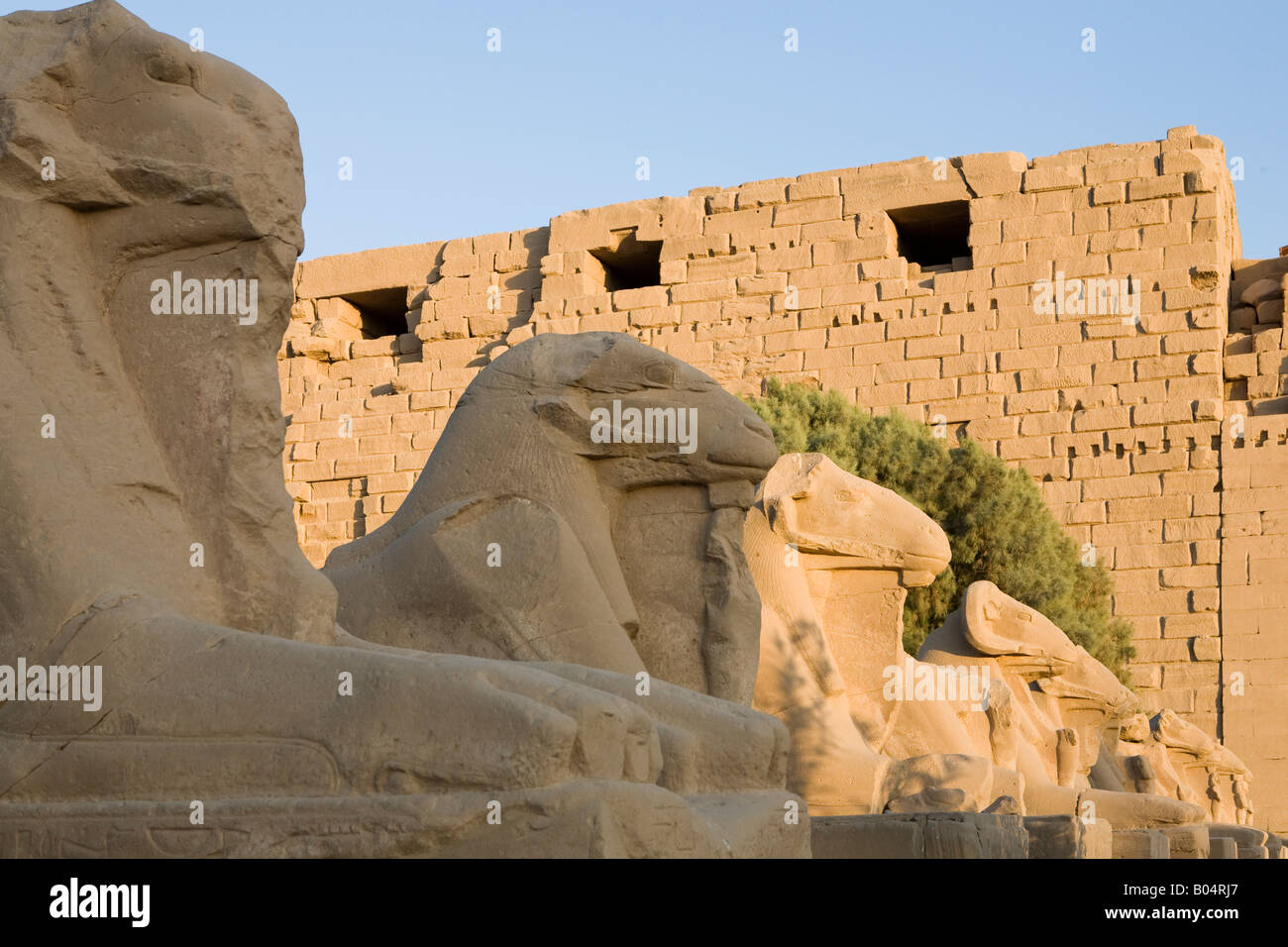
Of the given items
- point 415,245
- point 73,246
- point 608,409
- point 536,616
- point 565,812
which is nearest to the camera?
point 565,812

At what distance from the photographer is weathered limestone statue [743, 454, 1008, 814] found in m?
5.51

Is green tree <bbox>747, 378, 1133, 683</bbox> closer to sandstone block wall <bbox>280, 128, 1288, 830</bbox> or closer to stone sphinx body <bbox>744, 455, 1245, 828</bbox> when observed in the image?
sandstone block wall <bbox>280, 128, 1288, 830</bbox>

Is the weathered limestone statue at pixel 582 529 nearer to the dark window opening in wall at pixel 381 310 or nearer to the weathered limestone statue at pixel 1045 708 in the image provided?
the weathered limestone statue at pixel 1045 708

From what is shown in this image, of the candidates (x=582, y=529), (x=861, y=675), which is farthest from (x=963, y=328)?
(x=582, y=529)

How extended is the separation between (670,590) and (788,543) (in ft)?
4.23

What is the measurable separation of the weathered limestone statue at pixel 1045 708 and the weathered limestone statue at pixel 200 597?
381 centimetres

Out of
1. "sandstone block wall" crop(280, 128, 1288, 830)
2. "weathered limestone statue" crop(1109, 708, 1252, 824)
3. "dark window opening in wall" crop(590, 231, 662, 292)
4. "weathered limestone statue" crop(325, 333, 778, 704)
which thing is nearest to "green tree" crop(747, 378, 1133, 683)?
"sandstone block wall" crop(280, 128, 1288, 830)

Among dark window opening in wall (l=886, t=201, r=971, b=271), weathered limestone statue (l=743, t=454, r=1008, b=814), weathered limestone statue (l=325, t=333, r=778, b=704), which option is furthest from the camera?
dark window opening in wall (l=886, t=201, r=971, b=271)

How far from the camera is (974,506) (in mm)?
17922

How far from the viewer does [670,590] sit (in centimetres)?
482

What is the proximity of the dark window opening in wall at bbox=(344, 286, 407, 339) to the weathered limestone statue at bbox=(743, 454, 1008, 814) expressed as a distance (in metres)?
20.1
